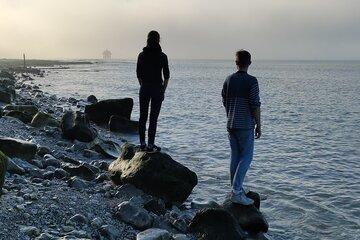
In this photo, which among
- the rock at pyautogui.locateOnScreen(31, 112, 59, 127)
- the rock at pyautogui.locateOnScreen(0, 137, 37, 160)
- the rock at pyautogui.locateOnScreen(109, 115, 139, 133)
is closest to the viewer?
the rock at pyautogui.locateOnScreen(0, 137, 37, 160)

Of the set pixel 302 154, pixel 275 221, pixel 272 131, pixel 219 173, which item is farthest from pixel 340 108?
pixel 275 221

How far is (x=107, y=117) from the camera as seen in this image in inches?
939

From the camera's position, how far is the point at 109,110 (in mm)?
24016

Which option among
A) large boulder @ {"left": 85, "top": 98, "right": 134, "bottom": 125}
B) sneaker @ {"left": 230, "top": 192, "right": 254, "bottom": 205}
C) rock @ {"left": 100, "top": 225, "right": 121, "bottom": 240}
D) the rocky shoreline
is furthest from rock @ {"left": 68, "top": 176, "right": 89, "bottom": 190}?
large boulder @ {"left": 85, "top": 98, "right": 134, "bottom": 125}

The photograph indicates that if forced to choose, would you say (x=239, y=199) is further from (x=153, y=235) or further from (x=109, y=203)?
(x=109, y=203)

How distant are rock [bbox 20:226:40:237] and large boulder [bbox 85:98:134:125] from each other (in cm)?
1732

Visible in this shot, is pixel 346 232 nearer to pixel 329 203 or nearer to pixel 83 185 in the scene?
pixel 329 203

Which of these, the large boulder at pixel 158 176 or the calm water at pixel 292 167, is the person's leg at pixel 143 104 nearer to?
the large boulder at pixel 158 176

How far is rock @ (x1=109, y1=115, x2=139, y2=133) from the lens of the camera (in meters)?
22.3

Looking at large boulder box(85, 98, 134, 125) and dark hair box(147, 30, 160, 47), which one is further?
large boulder box(85, 98, 134, 125)

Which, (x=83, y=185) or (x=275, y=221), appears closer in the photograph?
(x=83, y=185)

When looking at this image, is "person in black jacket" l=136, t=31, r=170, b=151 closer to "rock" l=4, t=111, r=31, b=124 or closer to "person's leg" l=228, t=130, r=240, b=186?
"person's leg" l=228, t=130, r=240, b=186

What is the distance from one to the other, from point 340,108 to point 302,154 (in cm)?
2413

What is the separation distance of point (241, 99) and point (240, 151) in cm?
110
